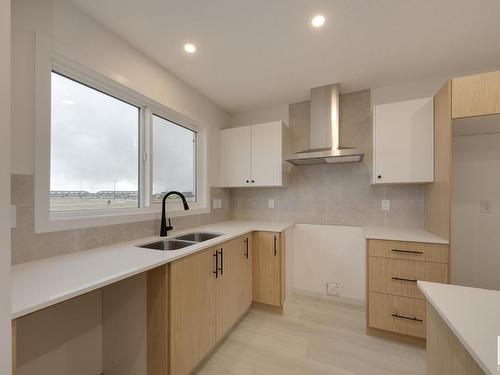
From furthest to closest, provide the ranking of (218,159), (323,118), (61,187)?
1. (218,159)
2. (323,118)
3. (61,187)

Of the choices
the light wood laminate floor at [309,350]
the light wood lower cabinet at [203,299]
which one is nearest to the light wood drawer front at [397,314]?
the light wood laminate floor at [309,350]

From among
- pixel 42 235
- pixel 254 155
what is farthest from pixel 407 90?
pixel 42 235

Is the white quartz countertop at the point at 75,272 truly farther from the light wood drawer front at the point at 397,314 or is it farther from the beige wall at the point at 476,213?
the beige wall at the point at 476,213

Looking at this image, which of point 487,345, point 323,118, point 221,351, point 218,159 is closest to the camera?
point 487,345

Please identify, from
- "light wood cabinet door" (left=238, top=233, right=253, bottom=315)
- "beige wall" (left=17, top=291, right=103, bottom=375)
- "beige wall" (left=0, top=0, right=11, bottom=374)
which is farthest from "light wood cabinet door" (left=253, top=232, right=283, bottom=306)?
"beige wall" (left=0, top=0, right=11, bottom=374)

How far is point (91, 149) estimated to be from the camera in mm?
1551

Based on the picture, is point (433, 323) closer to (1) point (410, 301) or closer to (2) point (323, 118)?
(1) point (410, 301)

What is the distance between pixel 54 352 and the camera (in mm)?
1233

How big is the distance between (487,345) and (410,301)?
149 centimetres

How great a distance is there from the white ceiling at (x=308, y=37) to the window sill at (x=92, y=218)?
1.32 meters

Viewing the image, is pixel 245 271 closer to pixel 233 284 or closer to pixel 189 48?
pixel 233 284

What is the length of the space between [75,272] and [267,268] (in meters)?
1.65

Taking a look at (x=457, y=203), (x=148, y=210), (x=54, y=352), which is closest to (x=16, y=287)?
(x=54, y=352)

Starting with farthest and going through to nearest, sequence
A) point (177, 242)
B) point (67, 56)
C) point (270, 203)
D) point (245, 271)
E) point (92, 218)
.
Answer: point (270, 203) → point (245, 271) → point (177, 242) → point (92, 218) → point (67, 56)
